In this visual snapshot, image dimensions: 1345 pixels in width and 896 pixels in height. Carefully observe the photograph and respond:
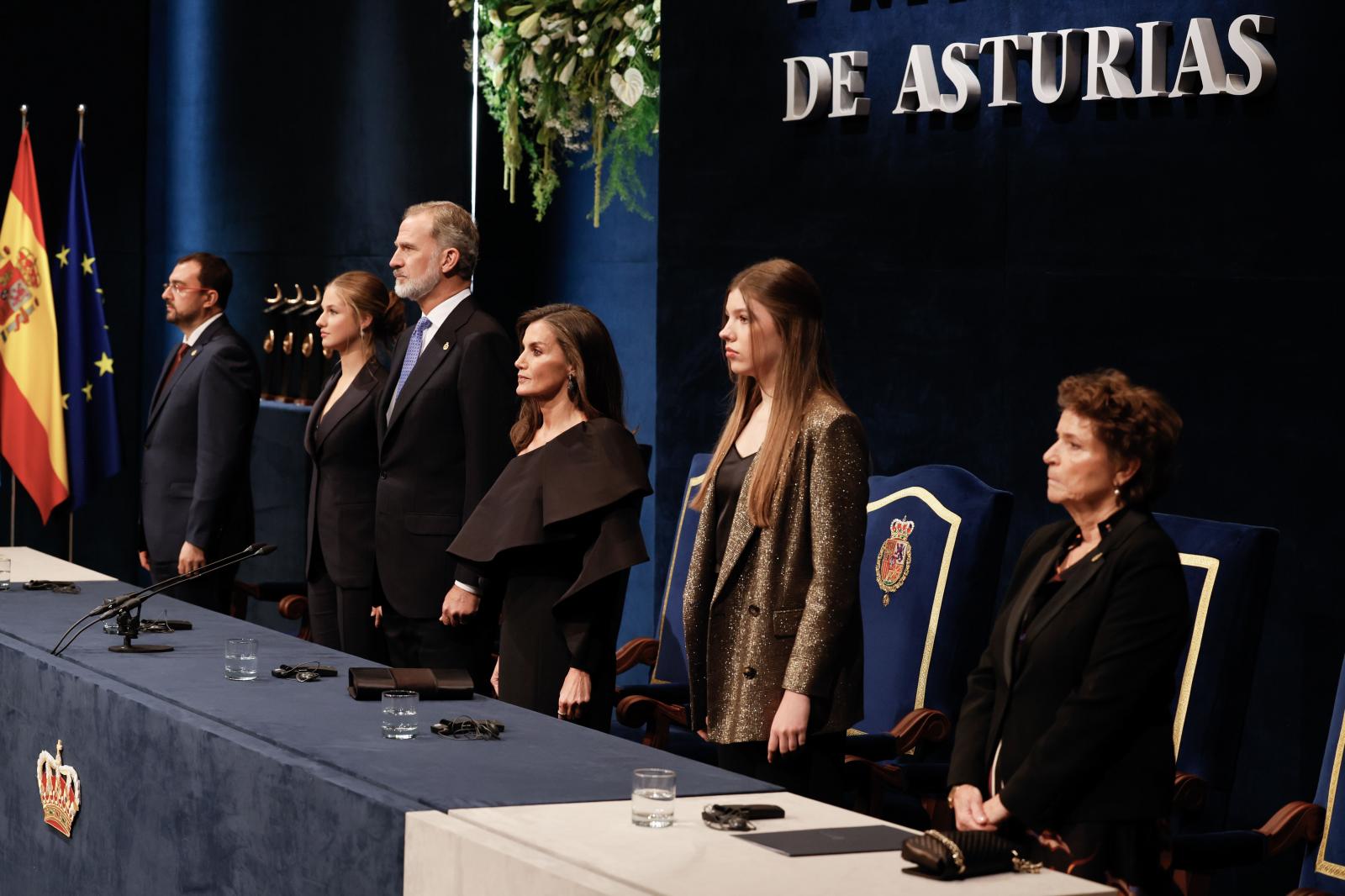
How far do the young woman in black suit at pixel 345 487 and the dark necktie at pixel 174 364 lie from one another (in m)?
0.84

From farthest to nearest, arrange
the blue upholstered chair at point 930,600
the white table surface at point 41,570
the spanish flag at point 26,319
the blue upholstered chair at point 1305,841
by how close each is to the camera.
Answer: the spanish flag at point 26,319, the white table surface at point 41,570, the blue upholstered chair at point 930,600, the blue upholstered chair at point 1305,841

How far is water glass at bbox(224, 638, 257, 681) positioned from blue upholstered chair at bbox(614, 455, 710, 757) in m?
1.07

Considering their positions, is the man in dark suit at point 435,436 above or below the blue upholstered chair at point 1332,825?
above

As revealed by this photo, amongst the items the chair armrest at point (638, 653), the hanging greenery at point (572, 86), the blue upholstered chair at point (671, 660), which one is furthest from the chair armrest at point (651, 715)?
the hanging greenery at point (572, 86)

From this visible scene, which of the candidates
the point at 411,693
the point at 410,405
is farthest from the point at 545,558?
the point at 411,693

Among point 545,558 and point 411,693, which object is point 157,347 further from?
point 411,693

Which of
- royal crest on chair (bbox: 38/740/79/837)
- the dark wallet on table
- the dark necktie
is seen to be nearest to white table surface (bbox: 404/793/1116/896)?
the dark wallet on table

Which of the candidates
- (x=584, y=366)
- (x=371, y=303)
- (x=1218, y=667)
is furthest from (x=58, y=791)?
(x=1218, y=667)

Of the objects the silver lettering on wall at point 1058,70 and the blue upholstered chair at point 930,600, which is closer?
the silver lettering on wall at point 1058,70

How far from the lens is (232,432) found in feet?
18.1

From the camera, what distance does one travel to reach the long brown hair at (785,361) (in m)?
3.30

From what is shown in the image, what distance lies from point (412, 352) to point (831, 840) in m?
2.55

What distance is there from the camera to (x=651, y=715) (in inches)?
164

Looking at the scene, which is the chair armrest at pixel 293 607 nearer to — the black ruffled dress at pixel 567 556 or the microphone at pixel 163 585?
the black ruffled dress at pixel 567 556
